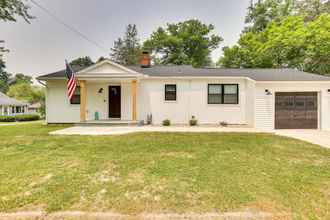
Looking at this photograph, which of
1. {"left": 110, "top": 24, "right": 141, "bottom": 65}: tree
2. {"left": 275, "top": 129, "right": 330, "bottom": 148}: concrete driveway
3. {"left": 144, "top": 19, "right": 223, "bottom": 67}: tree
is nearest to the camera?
{"left": 275, "top": 129, "right": 330, "bottom": 148}: concrete driveway

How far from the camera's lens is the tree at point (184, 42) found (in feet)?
103

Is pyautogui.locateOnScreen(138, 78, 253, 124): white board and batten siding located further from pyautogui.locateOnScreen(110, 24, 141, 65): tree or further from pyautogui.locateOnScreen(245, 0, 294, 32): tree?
pyautogui.locateOnScreen(110, 24, 141, 65): tree

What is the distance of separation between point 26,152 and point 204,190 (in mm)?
5259

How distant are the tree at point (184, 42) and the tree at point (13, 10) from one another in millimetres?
23018

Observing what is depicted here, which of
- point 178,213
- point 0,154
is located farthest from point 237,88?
point 0,154

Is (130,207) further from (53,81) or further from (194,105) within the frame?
(53,81)

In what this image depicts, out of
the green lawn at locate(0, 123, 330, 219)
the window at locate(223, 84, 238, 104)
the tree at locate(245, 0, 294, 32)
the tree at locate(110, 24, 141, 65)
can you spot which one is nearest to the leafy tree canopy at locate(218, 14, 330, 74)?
the tree at locate(245, 0, 294, 32)

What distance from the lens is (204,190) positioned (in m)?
3.21

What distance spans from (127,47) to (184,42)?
53.1 feet

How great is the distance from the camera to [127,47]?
140 ft

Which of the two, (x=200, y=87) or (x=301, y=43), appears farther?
(x=301, y=43)

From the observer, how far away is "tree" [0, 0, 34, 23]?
9.50m

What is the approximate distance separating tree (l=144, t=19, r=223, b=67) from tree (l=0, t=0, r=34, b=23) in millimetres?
23018

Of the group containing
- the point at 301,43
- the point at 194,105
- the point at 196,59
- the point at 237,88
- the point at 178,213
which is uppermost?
the point at 196,59
